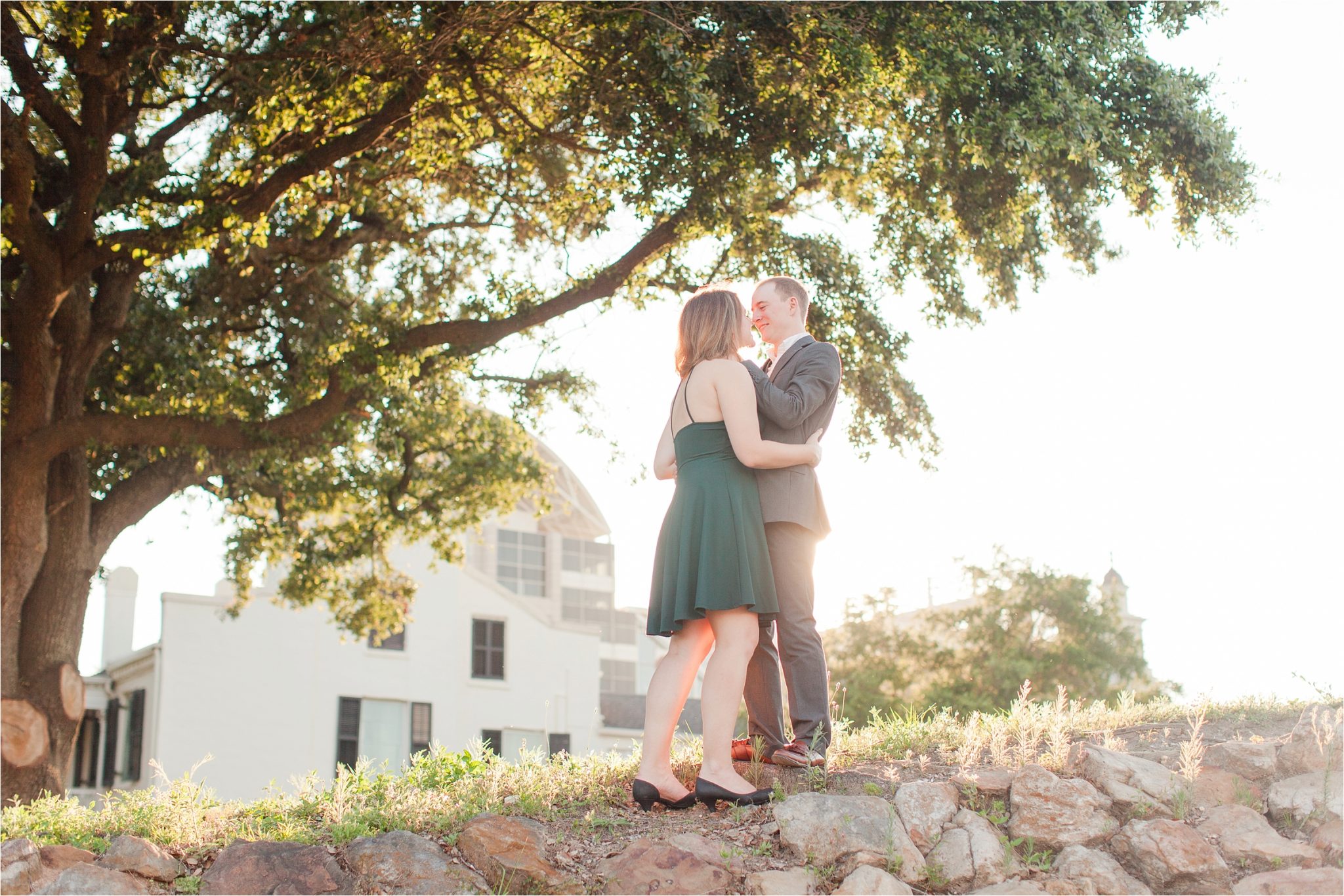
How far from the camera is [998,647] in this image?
3794 centimetres

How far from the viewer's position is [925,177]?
12180mm

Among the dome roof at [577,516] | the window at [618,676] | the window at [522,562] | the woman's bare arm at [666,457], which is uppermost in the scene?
the dome roof at [577,516]

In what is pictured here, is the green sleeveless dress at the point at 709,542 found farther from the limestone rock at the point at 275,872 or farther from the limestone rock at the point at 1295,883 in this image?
the limestone rock at the point at 1295,883

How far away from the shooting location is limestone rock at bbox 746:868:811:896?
16.9ft

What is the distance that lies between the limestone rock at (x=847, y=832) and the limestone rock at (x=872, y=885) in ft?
0.34

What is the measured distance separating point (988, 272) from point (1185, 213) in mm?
2188

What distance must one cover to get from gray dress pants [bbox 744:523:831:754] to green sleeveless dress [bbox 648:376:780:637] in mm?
143

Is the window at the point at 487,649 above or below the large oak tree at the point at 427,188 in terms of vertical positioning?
below

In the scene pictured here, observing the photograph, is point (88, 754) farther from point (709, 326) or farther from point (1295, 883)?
point (1295, 883)

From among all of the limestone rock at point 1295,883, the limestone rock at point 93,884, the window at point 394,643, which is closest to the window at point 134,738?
the window at point 394,643

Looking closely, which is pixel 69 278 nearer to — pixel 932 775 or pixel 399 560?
pixel 932 775

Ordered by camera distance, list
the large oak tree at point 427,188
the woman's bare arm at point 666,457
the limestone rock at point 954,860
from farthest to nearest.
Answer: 1. the large oak tree at point 427,188
2. the woman's bare arm at point 666,457
3. the limestone rock at point 954,860

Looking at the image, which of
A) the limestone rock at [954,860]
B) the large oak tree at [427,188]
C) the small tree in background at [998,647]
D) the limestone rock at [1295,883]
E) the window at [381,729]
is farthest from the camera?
the small tree in background at [998,647]

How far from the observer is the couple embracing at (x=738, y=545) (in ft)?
18.9
